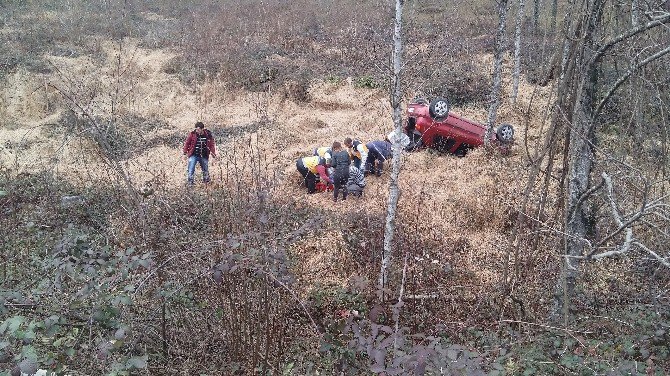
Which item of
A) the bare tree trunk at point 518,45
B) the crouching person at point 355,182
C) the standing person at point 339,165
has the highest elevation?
the bare tree trunk at point 518,45

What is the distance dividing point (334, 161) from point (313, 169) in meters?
0.51

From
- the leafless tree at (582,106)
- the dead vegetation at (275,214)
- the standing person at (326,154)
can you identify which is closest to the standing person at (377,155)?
the dead vegetation at (275,214)

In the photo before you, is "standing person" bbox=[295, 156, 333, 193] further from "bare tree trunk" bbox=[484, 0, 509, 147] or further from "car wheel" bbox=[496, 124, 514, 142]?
"car wheel" bbox=[496, 124, 514, 142]

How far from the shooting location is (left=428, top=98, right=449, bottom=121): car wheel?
10.1m

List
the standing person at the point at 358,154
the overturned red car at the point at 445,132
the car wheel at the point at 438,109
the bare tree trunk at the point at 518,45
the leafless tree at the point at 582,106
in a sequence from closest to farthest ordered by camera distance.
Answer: the leafless tree at the point at 582,106 → the standing person at the point at 358,154 → the car wheel at the point at 438,109 → the overturned red car at the point at 445,132 → the bare tree trunk at the point at 518,45

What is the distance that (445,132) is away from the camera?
10672 mm

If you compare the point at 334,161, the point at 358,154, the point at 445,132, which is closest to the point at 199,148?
the point at 334,161

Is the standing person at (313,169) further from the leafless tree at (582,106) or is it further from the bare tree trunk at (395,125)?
the leafless tree at (582,106)

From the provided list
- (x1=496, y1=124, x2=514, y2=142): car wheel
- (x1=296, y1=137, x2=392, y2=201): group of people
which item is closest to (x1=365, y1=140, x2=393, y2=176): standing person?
(x1=296, y1=137, x2=392, y2=201): group of people

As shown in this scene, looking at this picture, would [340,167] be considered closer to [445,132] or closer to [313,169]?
[313,169]

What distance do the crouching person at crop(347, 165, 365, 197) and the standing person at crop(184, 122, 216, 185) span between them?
2.57 metres

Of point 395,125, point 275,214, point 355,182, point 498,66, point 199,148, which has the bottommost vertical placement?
point 355,182

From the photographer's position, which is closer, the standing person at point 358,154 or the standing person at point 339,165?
the standing person at point 339,165

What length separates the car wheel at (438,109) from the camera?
10.1m
